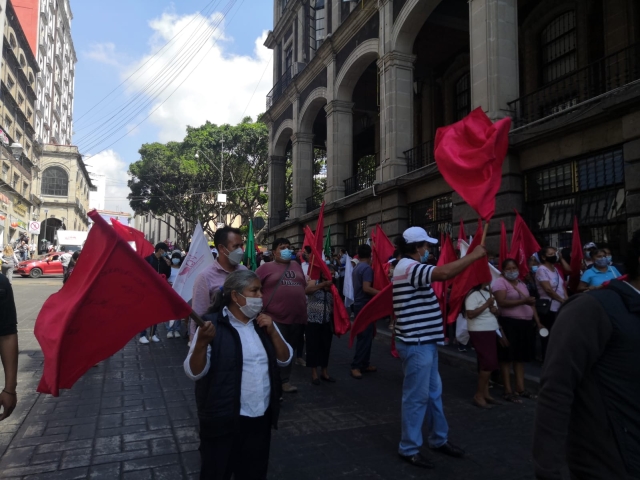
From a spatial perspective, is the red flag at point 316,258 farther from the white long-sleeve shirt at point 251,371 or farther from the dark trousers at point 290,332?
the white long-sleeve shirt at point 251,371

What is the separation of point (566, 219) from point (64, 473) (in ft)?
33.2

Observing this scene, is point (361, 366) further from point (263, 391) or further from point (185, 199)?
point (185, 199)

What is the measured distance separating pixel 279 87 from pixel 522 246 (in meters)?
22.2

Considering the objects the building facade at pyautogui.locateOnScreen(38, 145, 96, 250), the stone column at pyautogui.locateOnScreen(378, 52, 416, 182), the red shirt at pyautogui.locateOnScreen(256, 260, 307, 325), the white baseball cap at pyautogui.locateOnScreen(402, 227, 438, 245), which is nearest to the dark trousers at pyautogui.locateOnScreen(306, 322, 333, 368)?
the red shirt at pyautogui.locateOnScreen(256, 260, 307, 325)

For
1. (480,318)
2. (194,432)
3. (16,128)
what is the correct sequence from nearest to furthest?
(194,432) → (480,318) → (16,128)

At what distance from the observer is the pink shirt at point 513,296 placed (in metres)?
5.86

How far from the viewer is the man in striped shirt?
12.9 ft

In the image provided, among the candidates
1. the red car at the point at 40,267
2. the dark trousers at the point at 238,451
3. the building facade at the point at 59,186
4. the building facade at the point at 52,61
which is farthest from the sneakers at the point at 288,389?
the building facade at the point at 59,186

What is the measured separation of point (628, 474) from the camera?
1724mm

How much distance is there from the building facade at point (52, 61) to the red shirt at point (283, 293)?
168 ft

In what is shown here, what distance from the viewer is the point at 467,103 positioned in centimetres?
1758

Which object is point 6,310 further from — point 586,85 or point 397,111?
point 397,111

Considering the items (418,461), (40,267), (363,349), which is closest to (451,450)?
(418,461)

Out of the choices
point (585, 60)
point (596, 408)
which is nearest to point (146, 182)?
point (585, 60)
